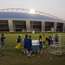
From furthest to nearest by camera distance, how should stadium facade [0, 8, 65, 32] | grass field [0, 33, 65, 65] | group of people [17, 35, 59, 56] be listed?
stadium facade [0, 8, 65, 32] < group of people [17, 35, 59, 56] < grass field [0, 33, 65, 65]

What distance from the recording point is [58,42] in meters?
1.87

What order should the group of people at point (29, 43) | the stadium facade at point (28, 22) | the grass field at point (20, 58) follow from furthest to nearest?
1. the stadium facade at point (28, 22)
2. the group of people at point (29, 43)
3. the grass field at point (20, 58)

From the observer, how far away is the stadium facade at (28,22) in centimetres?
199

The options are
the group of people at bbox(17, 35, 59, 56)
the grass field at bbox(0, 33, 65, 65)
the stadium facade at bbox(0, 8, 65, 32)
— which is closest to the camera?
the grass field at bbox(0, 33, 65, 65)

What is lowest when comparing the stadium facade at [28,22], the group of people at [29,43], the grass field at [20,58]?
the grass field at [20,58]

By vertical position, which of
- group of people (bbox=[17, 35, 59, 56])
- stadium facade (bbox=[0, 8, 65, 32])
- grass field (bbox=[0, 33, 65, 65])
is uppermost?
stadium facade (bbox=[0, 8, 65, 32])

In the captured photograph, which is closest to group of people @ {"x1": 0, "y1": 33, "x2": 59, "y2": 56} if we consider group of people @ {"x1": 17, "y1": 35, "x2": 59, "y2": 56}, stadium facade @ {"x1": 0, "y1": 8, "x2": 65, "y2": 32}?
group of people @ {"x1": 17, "y1": 35, "x2": 59, "y2": 56}

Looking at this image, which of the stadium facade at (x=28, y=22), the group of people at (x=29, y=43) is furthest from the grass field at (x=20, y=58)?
the stadium facade at (x=28, y=22)

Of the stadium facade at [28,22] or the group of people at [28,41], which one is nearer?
the group of people at [28,41]

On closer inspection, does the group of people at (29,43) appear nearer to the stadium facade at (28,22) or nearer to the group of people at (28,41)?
the group of people at (28,41)

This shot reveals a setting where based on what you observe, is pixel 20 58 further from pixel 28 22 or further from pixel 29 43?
pixel 28 22

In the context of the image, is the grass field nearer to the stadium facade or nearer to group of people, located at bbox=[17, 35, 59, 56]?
group of people, located at bbox=[17, 35, 59, 56]

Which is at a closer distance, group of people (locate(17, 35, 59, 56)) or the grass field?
the grass field

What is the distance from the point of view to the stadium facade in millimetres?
1993
